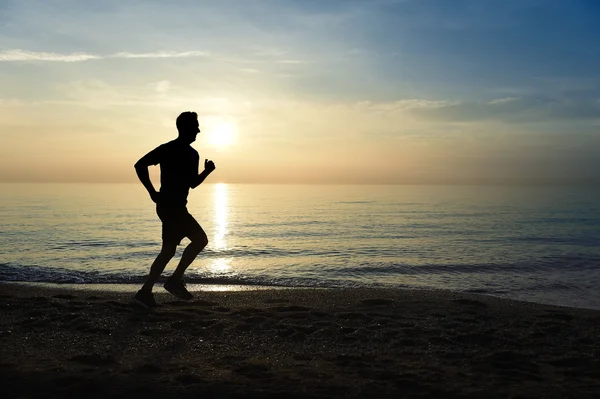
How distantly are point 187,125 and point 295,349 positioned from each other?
132 inches

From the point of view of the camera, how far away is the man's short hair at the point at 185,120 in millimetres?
6402

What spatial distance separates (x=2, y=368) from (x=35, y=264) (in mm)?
11417

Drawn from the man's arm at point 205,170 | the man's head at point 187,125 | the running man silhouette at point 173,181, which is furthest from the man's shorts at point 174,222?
the man's head at point 187,125

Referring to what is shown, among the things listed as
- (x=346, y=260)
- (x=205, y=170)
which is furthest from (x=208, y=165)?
(x=346, y=260)

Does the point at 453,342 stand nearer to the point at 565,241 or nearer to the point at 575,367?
the point at 575,367

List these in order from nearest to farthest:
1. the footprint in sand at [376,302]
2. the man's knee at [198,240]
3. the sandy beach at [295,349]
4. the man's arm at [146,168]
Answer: the sandy beach at [295,349] < the man's arm at [146,168] < the man's knee at [198,240] < the footprint in sand at [376,302]

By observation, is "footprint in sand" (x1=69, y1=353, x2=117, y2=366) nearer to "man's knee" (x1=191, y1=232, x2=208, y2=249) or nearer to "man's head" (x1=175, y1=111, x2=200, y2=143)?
"man's knee" (x1=191, y1=232, x2=208, y2=249)

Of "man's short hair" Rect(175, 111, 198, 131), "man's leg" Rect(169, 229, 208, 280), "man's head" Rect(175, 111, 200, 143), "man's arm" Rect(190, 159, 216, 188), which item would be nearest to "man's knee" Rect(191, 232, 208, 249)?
"man's leg" Rect(169, 229, 208, 280)

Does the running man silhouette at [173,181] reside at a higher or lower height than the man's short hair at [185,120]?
lower

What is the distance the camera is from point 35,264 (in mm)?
14031

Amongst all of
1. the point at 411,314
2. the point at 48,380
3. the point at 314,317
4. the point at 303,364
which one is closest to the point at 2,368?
the point at 48,380

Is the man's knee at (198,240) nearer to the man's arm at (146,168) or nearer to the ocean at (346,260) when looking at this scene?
the man's arm at (146,168)

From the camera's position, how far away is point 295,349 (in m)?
4.73

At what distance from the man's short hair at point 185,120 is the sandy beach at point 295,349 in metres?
2.46
